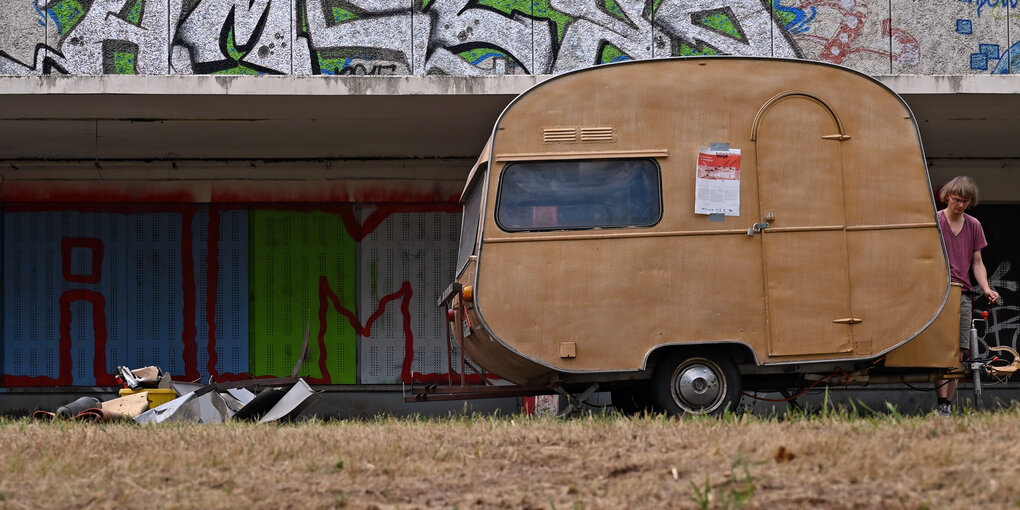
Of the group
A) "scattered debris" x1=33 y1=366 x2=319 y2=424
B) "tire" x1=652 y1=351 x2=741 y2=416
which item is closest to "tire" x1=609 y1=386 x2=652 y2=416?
"tire" x1=652 y1=351 x2=741 y2=416

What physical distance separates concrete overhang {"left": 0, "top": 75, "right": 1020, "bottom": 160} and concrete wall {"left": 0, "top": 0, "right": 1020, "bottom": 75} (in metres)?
0.50

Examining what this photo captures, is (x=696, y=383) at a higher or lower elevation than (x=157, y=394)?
higher

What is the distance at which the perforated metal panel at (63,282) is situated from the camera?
14758mm

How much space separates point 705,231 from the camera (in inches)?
320

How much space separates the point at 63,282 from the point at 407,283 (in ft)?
14.2

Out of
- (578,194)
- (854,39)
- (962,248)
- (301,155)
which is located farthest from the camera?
(301,155)

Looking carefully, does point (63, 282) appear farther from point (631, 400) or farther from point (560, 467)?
point (560, 467)

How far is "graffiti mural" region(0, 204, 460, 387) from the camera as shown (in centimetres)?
1476

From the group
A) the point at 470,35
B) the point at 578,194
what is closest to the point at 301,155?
the point at 470,35

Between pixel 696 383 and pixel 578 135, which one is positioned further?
pixel 578 135

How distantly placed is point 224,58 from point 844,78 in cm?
701

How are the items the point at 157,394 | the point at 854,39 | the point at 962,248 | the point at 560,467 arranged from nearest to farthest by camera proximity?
1. the point at 560,467
2. the point at 962,248
3. the point at 157,394
4. the point at 854,39

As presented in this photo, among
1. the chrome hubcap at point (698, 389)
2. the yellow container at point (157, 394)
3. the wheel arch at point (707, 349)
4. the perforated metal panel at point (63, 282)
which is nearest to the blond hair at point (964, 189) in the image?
the wheel arch at point (707, 349)

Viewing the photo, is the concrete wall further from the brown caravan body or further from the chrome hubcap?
the chrome hubcap
